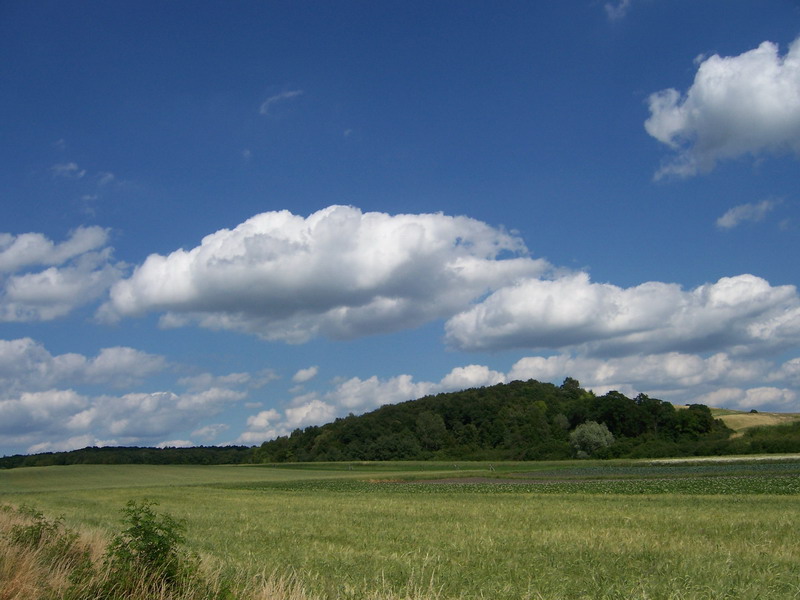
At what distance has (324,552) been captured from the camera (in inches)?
596

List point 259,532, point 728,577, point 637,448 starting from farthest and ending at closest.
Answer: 1. point 637,448
2. point 259,532
3. point 728,577

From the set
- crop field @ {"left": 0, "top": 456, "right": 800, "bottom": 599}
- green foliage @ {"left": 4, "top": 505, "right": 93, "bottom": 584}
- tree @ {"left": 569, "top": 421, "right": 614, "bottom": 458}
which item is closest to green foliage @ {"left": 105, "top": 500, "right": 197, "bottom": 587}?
green foliage @ {"left": 4, "top": 505, "right": 93, "bottom": 584}

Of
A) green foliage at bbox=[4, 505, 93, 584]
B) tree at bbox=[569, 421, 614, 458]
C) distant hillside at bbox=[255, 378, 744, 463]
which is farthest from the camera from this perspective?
distant hillside at bbox=[255, 378, 744, 463]

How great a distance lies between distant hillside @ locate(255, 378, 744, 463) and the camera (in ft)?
402

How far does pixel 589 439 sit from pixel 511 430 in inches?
1565

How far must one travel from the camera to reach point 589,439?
122 m

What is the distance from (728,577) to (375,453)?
5867 inches

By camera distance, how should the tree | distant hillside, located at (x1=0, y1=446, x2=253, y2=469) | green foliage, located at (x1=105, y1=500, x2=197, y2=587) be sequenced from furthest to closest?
distant hillside, located at (x1=0, y1=446, x2=253, y2=469), the tree, green foliage, located at (x1=105, y1=500, x2=197, y2=587)

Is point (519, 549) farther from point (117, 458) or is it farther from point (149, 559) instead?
point (117, 458)

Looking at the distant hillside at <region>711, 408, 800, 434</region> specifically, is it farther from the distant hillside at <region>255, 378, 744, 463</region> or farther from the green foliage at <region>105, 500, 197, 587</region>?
the green foliage at <region>105, 500, 197, 587</region>

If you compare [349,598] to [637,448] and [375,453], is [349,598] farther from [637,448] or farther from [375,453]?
[375,453]

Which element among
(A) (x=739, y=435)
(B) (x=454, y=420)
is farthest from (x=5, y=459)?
(A) (x=739, y=435)

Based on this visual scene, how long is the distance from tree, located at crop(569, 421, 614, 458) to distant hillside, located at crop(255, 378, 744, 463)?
0.59 feet

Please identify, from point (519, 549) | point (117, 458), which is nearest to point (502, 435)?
point (117, 458)
